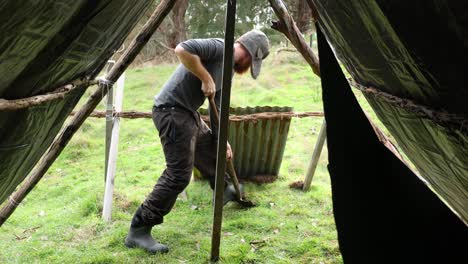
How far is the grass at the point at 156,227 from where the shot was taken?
4.12 m

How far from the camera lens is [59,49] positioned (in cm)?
163

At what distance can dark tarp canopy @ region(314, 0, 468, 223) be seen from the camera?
108 cm

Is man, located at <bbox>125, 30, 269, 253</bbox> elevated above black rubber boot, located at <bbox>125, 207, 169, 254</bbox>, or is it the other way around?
man, located at <bbox>125, 30, 269, 253</bbox>

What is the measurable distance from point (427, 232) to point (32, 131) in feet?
6.62

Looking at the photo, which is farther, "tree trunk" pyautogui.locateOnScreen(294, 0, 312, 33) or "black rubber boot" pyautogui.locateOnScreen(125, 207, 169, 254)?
"tree trunk" pyautogui.locateOnScreen(294, 0, 312, 33)

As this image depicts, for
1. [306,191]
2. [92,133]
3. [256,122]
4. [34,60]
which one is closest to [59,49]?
[34,60]

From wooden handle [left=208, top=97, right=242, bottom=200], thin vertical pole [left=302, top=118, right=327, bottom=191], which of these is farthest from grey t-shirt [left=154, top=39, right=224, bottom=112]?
thin vertical pole [left=302, top=118, right=327, bottom=191]

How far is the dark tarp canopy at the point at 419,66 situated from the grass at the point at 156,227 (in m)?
2.39

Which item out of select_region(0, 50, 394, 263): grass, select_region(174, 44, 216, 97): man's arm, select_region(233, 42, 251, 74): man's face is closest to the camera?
select_region(174, 44, 216, 97): man's arm

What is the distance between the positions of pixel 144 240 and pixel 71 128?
5.02 feet

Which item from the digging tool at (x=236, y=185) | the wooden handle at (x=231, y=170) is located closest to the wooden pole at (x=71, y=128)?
the wooden handle at (x=231, y=170)

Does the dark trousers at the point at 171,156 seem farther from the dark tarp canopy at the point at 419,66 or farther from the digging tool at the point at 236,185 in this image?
the dark tarp canopy at the point at 419,66

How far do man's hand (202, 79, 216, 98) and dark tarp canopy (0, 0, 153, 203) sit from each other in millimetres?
1246

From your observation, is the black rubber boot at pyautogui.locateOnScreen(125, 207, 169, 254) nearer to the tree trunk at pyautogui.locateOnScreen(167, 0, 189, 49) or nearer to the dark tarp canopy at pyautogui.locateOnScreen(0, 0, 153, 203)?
the dark tarp canopy at pyautogui.locateOnScreen(0, 0, 153, 203)
